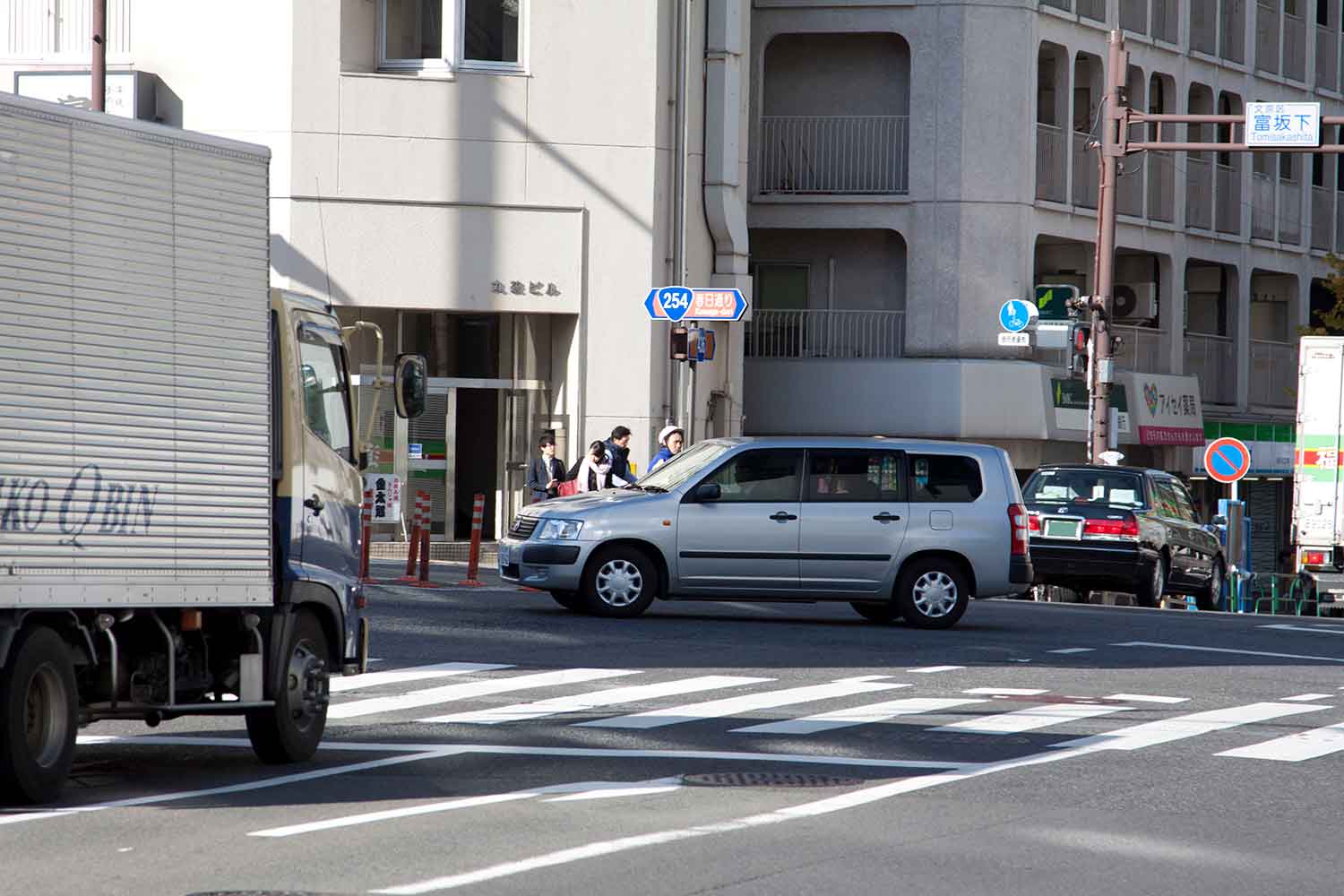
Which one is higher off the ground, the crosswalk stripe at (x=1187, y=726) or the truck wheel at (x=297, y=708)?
the truck wheel at (x=297, y=708)

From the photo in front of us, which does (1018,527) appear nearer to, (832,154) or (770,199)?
(770,199)

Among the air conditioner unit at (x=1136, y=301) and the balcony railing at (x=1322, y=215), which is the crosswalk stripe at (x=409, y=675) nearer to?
the air conditioner unit at (x=1136, y=301)

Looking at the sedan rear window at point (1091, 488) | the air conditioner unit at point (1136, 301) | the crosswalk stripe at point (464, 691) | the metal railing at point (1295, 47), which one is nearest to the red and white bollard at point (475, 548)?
the sedan rear window at point (1091, 488)

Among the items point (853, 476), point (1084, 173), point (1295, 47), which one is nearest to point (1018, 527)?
point (853, 476)

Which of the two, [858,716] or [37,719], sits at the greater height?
[37,719]

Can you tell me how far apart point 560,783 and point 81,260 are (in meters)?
3.24

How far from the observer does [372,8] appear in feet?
102

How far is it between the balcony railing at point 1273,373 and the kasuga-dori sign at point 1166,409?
132 inches

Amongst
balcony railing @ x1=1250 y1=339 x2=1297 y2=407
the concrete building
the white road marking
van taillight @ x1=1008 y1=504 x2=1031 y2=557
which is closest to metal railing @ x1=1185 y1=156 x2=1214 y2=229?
the concrete building

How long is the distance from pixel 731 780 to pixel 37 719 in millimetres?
3237

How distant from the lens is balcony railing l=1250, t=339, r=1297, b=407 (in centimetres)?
4769

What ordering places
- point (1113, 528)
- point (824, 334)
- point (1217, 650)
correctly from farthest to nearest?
point (824, 334) → point (1113, 528) → point (1217, 650)

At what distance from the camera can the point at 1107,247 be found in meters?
32.0

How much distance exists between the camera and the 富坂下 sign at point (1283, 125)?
1161 inches
